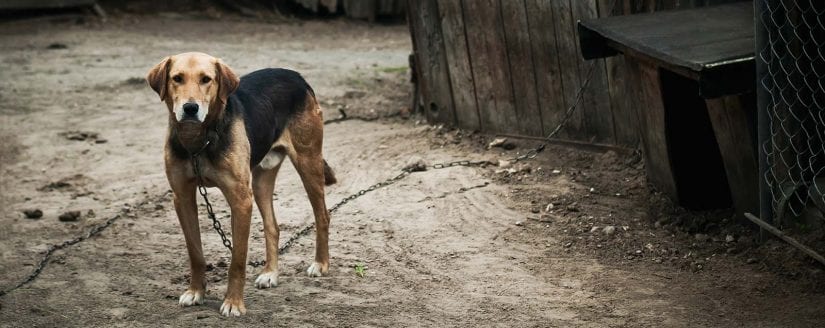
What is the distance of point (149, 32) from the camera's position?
14.7 metres

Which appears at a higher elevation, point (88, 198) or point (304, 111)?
point (304, 111)

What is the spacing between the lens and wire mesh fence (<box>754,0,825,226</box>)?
6.21 meters

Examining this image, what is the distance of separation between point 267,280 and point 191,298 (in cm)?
54

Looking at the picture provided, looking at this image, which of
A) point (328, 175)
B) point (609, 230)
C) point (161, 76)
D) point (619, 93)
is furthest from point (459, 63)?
point (161, 76)

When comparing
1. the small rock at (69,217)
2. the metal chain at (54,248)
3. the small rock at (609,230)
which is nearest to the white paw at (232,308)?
the metal chain at (54,248)

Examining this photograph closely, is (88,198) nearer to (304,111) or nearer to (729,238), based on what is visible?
(304,111)

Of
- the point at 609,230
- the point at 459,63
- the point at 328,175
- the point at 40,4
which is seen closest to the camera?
the point at 609,230

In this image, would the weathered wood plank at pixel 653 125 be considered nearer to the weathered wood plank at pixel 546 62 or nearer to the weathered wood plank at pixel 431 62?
the weathered wood plank at pixel 546 62

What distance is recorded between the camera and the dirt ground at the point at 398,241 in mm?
6273

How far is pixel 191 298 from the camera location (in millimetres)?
6438

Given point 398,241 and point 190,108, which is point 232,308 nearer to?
point 190,108

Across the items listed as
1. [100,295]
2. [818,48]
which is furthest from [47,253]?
[818,48]

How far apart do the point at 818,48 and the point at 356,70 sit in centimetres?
705

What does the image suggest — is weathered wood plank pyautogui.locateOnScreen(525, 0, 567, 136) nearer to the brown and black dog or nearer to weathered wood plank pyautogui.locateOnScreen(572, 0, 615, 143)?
weathered wood plank pyautogui.locateOnScreen(572, 0, 615, 143)
